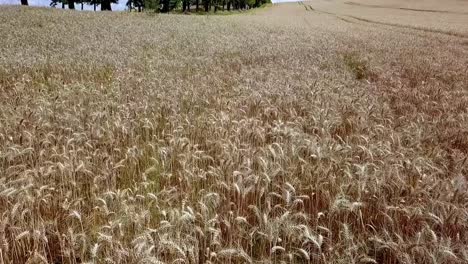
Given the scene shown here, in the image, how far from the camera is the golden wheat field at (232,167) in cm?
270

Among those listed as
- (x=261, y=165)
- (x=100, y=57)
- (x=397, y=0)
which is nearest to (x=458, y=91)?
(x=261, y=165)

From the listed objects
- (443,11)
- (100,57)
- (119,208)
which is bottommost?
(119,208)

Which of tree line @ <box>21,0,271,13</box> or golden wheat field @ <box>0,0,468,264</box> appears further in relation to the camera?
tree line @ <box>21,0,271,13</box>

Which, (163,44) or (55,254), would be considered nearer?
(55,254)

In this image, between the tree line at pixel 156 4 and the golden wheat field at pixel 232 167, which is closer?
the golden wheat field at pixel 232 167

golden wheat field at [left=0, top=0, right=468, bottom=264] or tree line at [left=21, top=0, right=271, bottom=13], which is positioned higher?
tree line at [left=21, top=0, right=271, bottom=13]

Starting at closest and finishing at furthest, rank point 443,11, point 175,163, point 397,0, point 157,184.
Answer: point 157,184
point 175,163
point 443,11
point 397,0

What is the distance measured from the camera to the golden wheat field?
2.70m

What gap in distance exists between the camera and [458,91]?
24.7ft

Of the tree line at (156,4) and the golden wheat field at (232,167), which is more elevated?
the tree line at (156,4)

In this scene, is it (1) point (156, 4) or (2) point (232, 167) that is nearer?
(2) point (232, 167)

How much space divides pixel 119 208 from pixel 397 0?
94.7m

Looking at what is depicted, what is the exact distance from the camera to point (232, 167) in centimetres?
382

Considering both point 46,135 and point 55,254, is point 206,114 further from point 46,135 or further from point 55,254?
point 55,254
